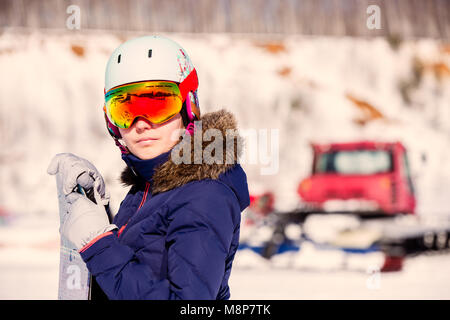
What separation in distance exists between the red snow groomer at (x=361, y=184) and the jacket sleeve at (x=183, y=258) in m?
5.72

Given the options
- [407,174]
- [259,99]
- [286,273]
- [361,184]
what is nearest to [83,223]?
[286,273]

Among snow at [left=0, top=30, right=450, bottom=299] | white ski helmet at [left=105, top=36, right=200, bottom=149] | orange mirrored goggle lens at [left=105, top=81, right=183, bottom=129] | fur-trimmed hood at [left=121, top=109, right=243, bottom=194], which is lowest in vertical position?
fur-trimmed hood at [left=121, top=109, right=243, bottom=194]

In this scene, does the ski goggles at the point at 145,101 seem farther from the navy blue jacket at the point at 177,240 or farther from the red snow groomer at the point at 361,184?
the red snow groomer at the point at 361,184

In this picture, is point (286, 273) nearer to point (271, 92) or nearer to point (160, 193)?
point (271, 92)

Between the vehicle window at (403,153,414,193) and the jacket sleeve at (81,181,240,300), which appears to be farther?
the vehicle window at (403,153,414,193)

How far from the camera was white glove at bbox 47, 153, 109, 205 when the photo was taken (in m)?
1.24

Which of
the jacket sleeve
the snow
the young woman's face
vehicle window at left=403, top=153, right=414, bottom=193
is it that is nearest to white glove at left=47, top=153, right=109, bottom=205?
the young woman's face

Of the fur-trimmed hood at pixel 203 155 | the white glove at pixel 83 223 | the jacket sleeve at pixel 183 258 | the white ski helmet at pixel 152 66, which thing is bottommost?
the jacket sleeve at pixel 183 258

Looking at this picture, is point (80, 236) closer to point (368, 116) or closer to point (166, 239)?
point (166, 239)

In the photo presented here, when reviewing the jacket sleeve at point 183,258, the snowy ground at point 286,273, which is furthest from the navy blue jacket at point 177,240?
the snowy ground at point 286,273

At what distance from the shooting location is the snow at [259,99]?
762 centimetres

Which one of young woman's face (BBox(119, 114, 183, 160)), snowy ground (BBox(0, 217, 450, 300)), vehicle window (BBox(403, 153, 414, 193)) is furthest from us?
vehicle window (BBox(403, 153, 414, 193))

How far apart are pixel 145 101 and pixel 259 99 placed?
23.7 ft

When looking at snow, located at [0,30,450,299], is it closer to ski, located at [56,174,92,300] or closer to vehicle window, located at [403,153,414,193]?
vehicle window, located at [403,153,414,193]
